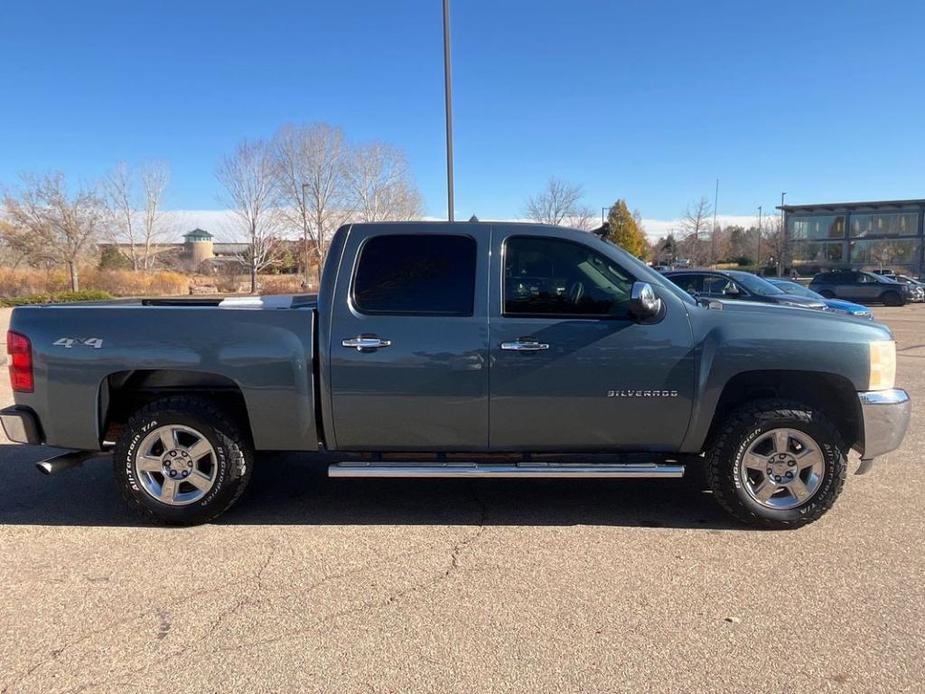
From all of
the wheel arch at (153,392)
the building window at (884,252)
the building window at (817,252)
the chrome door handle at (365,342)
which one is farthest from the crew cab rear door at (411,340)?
the building window at (817,252)

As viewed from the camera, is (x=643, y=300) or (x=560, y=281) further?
(x=560, y=281)

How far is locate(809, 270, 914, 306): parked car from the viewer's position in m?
28.0

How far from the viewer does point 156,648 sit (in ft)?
9.14

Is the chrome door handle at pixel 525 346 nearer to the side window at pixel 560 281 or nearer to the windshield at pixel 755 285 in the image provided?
the side window at pixel 560 281

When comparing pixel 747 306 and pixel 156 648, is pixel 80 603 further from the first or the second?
pixel 747 306

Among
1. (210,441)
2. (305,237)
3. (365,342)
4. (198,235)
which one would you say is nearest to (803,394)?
(365,342)

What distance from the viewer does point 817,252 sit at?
60969 mm

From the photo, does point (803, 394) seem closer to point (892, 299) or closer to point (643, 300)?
point (643, 300)

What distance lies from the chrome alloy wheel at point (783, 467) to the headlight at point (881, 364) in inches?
21.0

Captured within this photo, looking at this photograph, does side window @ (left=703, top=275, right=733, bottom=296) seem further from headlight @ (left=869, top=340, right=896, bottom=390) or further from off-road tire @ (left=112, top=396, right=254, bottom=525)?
off-road tire @ (left=112, top=396, right=254, bottom=525)

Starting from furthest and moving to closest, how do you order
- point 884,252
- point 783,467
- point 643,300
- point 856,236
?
point 856,236 < point 884,252 < point 783,467 < point 643,300

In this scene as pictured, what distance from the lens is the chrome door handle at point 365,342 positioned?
383 cm

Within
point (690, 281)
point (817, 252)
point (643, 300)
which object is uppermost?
point (817, 252)

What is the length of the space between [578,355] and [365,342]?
129 cm
